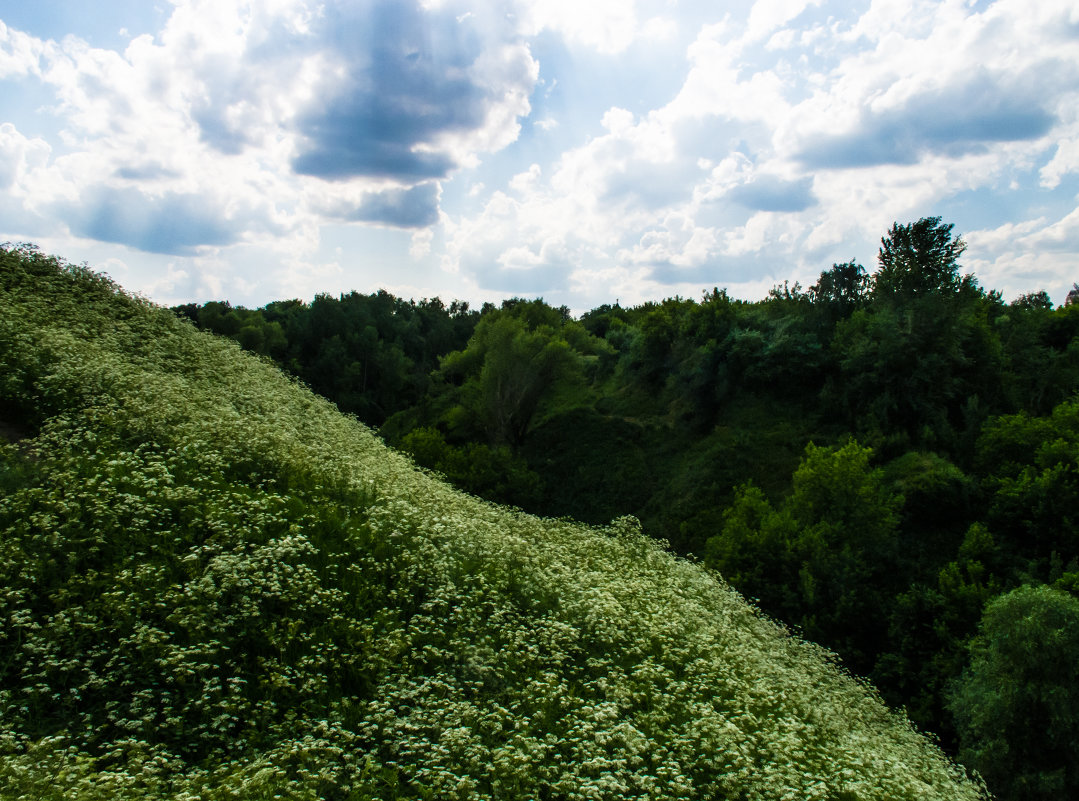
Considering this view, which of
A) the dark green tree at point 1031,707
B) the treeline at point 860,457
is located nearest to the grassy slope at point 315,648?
the dark green tree at point 1031,707

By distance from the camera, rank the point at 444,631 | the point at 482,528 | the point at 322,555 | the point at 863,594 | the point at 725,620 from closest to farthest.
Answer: the point at 444,631
the point at 322,555
the point at 482,528
the point at 725,620
the point at 863,594

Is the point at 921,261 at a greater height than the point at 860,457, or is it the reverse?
the point at 921,261

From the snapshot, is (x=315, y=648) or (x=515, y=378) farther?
(x=515, y=378)

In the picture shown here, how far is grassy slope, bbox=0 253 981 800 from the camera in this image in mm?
6082

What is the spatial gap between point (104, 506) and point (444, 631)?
4.96 meters

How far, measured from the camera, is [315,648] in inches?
291

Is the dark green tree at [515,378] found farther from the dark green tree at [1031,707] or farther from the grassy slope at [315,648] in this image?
the dark green tree at [1031,707]

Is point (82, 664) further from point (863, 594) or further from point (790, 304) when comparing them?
point (790, 304)

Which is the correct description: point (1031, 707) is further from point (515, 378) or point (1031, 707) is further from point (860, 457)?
point (515, 378)

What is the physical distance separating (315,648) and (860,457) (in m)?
22.8

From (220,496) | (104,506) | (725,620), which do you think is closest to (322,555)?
(220,496)

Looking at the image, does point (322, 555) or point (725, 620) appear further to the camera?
point (725, 620)

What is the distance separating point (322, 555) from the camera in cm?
906

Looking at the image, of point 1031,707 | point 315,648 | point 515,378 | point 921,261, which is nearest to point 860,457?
point 1031,707
